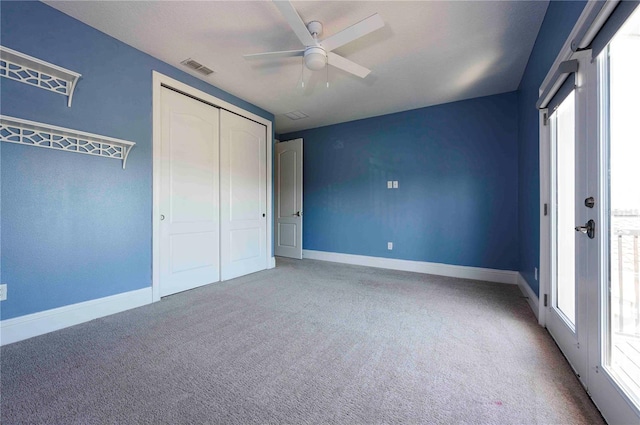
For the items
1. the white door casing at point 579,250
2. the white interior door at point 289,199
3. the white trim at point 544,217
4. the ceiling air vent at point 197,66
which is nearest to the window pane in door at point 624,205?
the white door casing at point 579,250

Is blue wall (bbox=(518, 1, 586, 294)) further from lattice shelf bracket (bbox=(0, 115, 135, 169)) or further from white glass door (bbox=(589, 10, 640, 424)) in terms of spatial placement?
lattice shelf bracket (bbox=(0, 115, 135, 169))

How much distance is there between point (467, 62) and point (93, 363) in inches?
164

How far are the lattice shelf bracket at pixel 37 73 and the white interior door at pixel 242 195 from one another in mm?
1555

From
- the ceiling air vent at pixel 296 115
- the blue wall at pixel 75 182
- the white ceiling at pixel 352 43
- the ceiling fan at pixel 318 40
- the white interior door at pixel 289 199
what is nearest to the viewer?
the ceiling fan at pixel 318 40

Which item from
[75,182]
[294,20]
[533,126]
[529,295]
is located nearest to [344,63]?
[294,20]

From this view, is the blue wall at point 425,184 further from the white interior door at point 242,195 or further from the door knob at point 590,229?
the door knob at point 590,229

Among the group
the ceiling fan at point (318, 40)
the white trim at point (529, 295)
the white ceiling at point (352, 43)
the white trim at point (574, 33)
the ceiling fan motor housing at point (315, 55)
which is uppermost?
the white ceiling at point (352, 43)

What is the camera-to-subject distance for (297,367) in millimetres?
1577

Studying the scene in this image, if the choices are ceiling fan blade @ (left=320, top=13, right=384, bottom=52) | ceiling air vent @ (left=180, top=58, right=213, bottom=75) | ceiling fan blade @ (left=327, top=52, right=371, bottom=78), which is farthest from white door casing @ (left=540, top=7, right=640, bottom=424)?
ceiling air vent @ (left=180, top=58, right=213, bottom=75)

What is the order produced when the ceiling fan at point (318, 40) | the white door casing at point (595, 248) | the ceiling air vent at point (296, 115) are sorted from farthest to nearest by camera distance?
the ceiling air vent at point (296, 115)
the ceiling fan at point (318, 40)
the white door casing at point (595, 248)

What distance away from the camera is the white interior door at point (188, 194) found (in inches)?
113

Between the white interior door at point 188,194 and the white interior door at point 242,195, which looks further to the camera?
the white interior door at point 242,195

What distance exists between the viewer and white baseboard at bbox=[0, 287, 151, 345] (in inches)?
→ 73.6

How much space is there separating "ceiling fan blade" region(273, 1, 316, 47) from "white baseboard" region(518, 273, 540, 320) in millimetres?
3056
